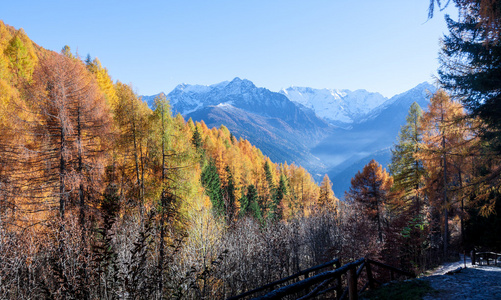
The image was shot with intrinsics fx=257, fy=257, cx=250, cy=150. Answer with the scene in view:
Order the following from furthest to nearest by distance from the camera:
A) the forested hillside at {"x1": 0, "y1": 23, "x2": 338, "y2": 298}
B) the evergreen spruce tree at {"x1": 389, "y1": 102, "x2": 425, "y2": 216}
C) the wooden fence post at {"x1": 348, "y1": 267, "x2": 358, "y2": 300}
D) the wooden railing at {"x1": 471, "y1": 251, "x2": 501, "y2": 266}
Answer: the evergreen spruce tree at {"x1": 389, "y1": 102, "x2": 425, "y2": 216}
the wooden railing at {"x1": 471, "y1": 251, "x2": 501, "y2": 266}
the forested hillside at {"x1": 0, "y1": 23, "x2": 338, "y2": 298}
the wooden fence post at {"x1": 348, "y1": 267, "x2": 358, "y2": 300}

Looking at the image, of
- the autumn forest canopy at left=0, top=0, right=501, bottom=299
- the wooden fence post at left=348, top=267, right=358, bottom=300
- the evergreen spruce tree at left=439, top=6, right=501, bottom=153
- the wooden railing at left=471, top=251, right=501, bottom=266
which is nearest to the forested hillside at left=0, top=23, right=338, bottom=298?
the autumn forest canopy at left=0, top=0, right=501, bottom=299

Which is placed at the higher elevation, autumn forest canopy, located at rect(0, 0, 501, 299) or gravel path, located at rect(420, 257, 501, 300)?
autumn forest canopy, located at rect(0, 0, 501, 299)

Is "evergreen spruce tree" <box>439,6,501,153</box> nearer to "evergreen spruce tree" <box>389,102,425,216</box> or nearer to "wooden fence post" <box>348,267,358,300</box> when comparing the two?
"wooden fence post" <box>348,267,358,300</box>

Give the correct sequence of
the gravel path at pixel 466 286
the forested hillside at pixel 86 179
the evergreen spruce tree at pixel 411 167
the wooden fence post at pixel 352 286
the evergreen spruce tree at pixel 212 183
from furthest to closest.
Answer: the evergreen spruce tree at pixel 212 183 → the evergreen spruce tree at pixel 411 167 → the forested hillside at pixel 86 179 → the gravel path at pixel 466 286 → the wooden fence post at pixel 352 286

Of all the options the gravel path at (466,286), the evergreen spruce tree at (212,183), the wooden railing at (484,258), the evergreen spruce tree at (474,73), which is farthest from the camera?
the evergreen spruce tree at (212,183)

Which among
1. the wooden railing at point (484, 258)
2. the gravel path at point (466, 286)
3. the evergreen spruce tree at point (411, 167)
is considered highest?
the evergreen spruce tree at point (411, 167)

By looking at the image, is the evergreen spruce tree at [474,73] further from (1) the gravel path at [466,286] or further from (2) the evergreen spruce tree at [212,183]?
(2) the evergreen spruce tree at [212,183]

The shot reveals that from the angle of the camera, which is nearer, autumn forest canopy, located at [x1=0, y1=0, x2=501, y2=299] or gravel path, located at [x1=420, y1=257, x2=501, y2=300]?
gravel path, located at [x1=420, y1=257, x2=501, y2=300]

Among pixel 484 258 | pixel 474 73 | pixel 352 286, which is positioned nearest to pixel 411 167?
pixel 484 258

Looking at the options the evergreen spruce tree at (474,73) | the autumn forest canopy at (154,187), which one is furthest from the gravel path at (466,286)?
the evergreen spruce tree at (474,73)

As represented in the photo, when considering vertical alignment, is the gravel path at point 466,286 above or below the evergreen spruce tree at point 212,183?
below

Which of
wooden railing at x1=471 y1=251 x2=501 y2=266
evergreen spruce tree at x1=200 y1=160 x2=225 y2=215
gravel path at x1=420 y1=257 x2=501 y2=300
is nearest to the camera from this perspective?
gravel path at x1=420 y1=257 x2=501 y2=300

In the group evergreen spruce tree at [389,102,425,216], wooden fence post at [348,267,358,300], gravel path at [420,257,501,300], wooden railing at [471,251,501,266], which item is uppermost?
evergreen spruce tree at [389,102,425,216]

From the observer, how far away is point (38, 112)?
12945mm
